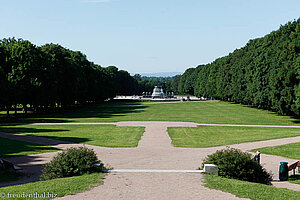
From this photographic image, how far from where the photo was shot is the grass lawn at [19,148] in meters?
22.9

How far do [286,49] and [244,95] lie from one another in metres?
32.5

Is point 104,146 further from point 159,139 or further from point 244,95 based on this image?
point 244,95

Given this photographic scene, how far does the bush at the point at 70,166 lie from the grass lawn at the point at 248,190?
5.41 meters

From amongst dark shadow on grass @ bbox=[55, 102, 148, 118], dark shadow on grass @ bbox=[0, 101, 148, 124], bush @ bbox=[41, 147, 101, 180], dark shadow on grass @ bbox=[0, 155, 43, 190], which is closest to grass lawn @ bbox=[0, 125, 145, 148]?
dark shadow on grass @ bbox=[0, 155, 43, 190]

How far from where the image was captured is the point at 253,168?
585 inches

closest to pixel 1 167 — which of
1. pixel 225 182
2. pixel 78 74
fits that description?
pixel 225 182

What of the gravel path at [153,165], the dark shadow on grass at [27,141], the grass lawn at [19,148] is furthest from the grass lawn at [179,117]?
the grass lawn at [19,148]

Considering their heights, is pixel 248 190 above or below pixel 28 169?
above

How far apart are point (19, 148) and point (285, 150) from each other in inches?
784

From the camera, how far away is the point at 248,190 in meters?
12.4

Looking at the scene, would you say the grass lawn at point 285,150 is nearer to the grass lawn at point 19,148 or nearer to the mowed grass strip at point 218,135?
the mowed grass strip at point 218,135

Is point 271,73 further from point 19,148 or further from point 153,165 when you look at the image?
point 19,148

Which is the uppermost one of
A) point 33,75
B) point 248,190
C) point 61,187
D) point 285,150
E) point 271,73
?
point 271,73

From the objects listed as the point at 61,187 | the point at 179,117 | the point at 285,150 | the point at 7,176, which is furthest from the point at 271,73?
the point at 61,187
